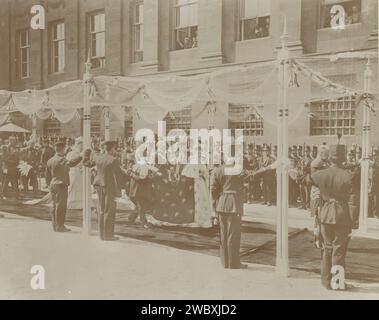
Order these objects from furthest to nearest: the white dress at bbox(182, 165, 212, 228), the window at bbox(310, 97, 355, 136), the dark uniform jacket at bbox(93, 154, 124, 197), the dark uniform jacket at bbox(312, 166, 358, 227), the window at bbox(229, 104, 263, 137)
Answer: the window at bbox(310, 97, 355, 136) < the window at bbox(229, 104, 263, 137) < the white dress at bbox(182, 165, 212, 228) < the dark uniform jacket at bbox(93, 154, 124, 197) < the dark uniform jacket at bbox(312, 166, 358, 227)

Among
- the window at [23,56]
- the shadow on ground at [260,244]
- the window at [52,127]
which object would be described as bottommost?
the shadow on ground at [260,244]

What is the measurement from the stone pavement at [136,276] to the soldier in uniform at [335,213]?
0.32 meters

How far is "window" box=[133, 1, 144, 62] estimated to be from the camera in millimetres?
9703

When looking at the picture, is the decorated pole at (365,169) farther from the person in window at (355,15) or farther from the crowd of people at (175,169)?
the person in window at (355,15)

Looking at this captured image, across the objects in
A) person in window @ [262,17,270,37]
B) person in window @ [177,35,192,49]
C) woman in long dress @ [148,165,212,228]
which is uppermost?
person in window @ [262,17,270,37]

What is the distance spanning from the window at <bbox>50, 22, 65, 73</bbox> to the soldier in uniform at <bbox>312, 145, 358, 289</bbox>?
5590mm

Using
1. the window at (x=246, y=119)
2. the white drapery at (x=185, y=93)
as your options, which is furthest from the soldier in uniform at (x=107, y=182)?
the window at (x=246, y=119)

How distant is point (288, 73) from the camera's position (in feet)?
17.5

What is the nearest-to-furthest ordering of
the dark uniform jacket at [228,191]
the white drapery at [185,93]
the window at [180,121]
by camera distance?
the dark uniform jacket at [228,191]
the white drapery at [185,93]
the window at [180,121]

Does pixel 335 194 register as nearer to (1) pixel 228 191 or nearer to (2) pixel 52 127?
(1) pixel 228 191

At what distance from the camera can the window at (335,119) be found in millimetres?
9281

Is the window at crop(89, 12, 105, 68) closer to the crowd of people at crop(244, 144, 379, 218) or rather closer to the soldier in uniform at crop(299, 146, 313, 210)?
the crowd of people at crop(244, 144, 379, 218)

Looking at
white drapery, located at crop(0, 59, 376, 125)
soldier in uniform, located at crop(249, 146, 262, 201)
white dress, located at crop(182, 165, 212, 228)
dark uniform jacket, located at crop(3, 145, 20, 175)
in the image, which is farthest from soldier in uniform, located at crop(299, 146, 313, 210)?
dark uniform jacket, located at crop(3, 145, 20, 175)
